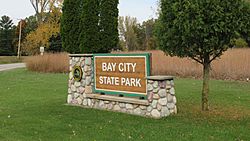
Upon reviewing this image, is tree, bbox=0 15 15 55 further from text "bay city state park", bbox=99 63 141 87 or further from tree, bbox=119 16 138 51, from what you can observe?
text "bay city state park", bbox=99 63 141 87

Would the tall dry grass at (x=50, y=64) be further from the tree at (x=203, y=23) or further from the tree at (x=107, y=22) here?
the tree at (x=203, y=23)

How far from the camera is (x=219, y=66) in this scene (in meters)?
17.7

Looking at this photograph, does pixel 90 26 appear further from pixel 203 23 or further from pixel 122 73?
pixel 203 23

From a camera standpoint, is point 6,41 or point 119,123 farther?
point 6,41

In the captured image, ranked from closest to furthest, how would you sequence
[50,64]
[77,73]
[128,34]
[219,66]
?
[77,73], [219,66], [50,64], [128,34]

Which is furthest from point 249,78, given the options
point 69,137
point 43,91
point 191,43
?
point 69,137

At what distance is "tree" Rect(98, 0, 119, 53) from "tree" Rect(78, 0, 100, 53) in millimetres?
107

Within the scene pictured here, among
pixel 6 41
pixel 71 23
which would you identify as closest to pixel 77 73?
pixel 71 23

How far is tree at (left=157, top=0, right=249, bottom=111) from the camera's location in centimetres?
681

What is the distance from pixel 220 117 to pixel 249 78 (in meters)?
9.47

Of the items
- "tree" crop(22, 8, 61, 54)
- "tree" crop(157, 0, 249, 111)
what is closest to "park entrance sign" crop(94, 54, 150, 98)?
"tree" crop(157, 0, 249, 111)

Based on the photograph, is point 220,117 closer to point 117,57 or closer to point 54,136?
point 117,57

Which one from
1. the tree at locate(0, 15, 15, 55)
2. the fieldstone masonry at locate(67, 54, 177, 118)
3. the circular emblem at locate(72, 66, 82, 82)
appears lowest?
the fieldstone masonry at locate(67, 54, 177, 118)

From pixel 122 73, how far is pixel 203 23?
8.10ft
